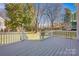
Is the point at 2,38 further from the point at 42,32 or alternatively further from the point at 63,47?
the point at 63,47

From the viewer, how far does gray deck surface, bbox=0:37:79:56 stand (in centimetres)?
269

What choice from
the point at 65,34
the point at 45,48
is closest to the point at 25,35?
the point at 45,48

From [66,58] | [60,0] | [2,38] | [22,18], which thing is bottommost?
[66,58]

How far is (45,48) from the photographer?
8.87 feet

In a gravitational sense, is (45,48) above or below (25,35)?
below

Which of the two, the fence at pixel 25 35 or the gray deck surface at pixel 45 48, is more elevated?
the fence at pixel 25 35

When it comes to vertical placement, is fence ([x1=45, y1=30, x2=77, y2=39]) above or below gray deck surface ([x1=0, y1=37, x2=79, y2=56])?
above

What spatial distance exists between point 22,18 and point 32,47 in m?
0.30

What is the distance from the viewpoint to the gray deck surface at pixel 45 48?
2.69 metres

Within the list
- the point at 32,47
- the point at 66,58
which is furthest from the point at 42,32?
the point at 66,58

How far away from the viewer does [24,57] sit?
2693mm

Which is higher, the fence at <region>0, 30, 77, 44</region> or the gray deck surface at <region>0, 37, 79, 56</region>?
the fence at <region>0, 30, 77, 44</region>

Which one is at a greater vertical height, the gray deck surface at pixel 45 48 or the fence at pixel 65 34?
the fence at pixel 65 34

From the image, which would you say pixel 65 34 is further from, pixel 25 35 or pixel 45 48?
pixel 25 35
